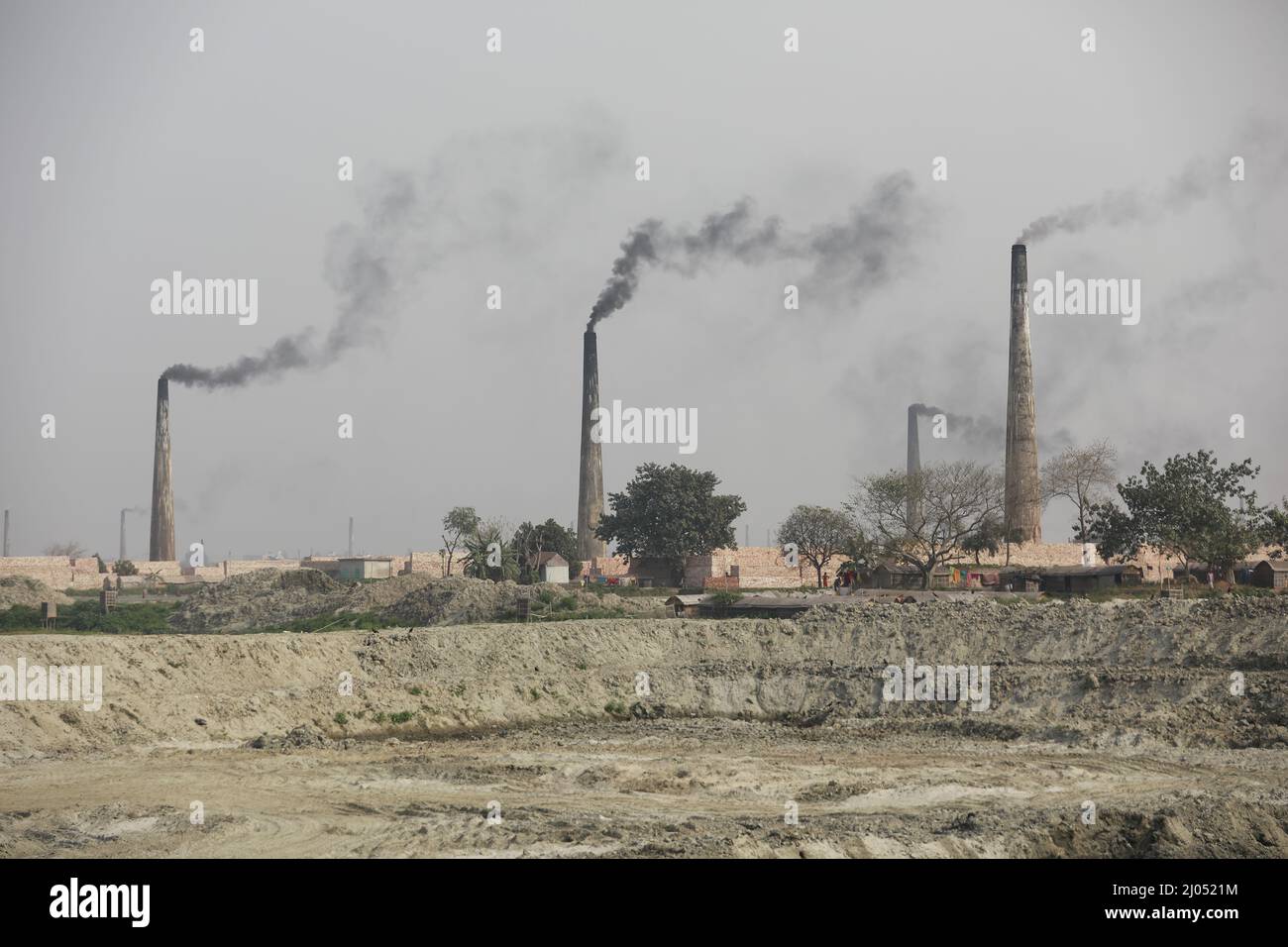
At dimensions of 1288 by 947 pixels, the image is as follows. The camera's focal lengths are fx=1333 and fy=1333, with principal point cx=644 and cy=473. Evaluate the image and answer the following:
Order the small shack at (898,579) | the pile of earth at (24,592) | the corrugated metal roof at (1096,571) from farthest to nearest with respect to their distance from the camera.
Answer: the small shack at (898,579), the corrugated metal roof at (1096,571), the pile of earth at (24,592)

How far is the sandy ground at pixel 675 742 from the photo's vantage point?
1606 centimetres

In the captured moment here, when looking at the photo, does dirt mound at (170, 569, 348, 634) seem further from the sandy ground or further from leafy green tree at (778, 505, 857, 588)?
leafy green tree at (778, 505, 857, 588)

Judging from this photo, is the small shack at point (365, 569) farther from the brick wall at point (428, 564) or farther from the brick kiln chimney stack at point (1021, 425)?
the brick kiln chimney stack at point (1021, 425)

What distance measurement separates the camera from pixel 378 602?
47.1m

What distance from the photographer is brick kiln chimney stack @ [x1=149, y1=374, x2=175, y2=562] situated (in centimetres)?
7644

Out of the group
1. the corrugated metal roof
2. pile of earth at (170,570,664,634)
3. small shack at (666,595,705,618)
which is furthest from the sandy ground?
the corrugated metal roof

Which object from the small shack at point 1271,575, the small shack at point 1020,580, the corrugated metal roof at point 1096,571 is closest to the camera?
the small shack at point 1271,575

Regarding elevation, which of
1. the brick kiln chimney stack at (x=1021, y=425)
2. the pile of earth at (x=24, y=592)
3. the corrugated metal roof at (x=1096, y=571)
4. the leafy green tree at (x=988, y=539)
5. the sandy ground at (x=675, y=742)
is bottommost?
the sandy ground at (x=675, y=742)

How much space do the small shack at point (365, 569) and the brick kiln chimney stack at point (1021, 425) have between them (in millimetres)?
33992

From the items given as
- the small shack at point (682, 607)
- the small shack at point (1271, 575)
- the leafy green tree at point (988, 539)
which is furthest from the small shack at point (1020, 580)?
the small shack at point (682, 607)

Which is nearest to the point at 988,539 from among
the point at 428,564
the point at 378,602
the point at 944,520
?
the point at 944,520

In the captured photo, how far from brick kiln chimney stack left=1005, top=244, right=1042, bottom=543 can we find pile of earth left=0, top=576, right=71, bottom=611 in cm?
4620
